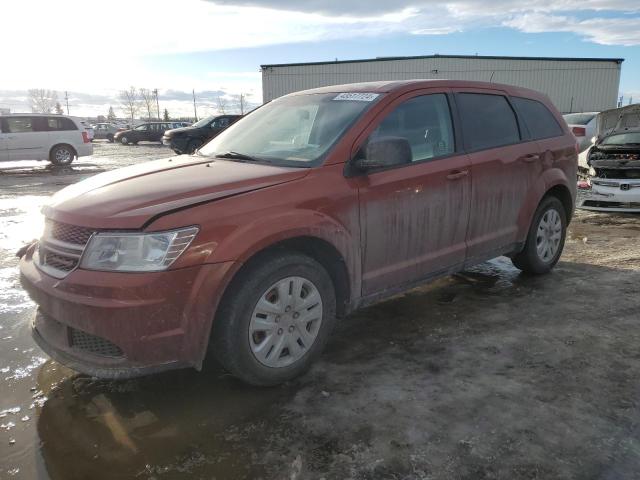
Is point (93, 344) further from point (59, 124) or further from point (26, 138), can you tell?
point (59, 124)

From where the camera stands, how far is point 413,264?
363cm

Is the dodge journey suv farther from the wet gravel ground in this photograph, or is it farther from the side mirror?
the wet gravel ground

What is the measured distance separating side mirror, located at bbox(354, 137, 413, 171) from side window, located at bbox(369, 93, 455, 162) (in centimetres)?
19

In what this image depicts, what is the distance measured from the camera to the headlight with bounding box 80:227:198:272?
2525mm

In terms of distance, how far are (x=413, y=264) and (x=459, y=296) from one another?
45.8 inches

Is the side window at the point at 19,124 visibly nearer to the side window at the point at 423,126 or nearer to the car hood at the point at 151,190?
the car hood at the point at 151,190

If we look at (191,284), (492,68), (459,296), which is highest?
(492,68)

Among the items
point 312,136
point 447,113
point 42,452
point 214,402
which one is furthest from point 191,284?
point 447,113

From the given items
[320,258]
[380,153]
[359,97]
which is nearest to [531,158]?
[359,97]

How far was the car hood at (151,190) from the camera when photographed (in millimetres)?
2627

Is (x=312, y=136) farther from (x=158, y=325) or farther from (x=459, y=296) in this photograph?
(x=459, y=296)

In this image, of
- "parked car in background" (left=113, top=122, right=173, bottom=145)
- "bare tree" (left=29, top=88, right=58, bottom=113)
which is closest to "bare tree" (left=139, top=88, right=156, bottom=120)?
"bare tree" (left=29, top=88, right=58, bottom=113)

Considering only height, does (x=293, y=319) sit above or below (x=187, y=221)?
below

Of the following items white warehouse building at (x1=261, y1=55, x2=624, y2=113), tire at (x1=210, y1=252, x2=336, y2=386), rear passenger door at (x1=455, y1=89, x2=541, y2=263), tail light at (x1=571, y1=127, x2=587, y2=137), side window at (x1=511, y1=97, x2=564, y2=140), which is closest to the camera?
tire at (x1=210, y1=252, x2=336, y2=386)
